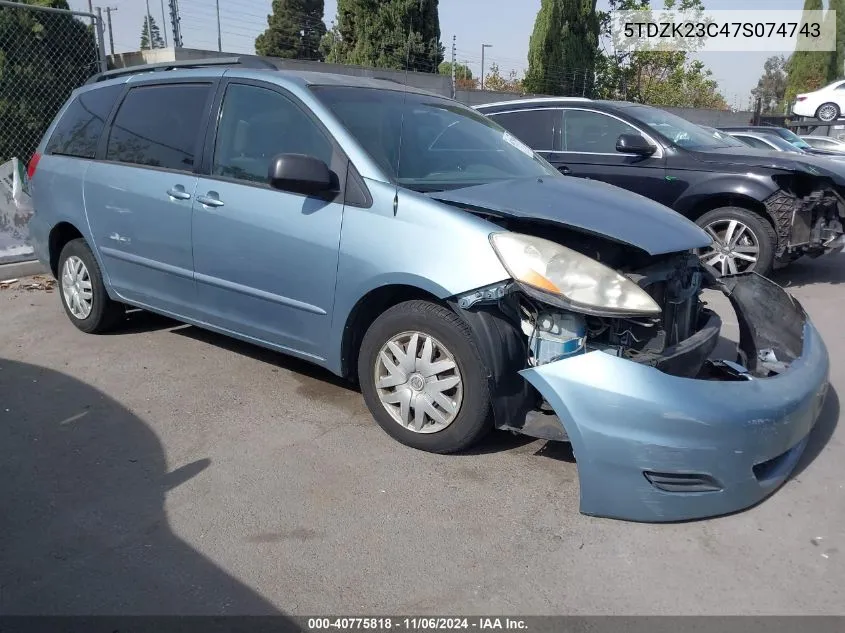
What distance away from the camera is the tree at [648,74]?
1205 inches

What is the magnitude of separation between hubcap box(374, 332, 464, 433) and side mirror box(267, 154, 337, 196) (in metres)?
0.84

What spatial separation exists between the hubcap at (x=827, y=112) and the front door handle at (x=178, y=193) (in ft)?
80.5

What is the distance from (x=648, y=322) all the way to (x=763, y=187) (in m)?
4.17

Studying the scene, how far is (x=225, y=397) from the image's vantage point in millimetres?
4191

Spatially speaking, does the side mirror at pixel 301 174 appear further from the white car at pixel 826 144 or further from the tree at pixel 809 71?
the tree at pixel 809 71

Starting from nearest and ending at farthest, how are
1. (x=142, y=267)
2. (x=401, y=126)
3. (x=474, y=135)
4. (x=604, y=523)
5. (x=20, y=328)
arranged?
1. (x=604, y=523)
2. (x=401, y=126)
3. (x=474, y=135)
4. (x=142, y=267)
5. (x=20, y=328)

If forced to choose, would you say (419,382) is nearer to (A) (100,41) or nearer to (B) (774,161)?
(B) (774,161)

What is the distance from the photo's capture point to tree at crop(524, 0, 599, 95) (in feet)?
90.6

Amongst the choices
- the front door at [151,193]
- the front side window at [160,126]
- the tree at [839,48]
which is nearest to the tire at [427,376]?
the front door at [151,193]

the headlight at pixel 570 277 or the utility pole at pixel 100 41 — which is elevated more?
the utility pole at pixel 100 41

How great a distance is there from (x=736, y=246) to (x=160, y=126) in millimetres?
5067

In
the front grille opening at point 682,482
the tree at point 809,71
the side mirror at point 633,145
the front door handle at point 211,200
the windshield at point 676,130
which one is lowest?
the front grille opening at point 682,482

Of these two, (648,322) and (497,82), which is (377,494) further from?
(497,82)

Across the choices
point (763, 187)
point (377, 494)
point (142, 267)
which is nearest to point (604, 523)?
point (377, 494)
